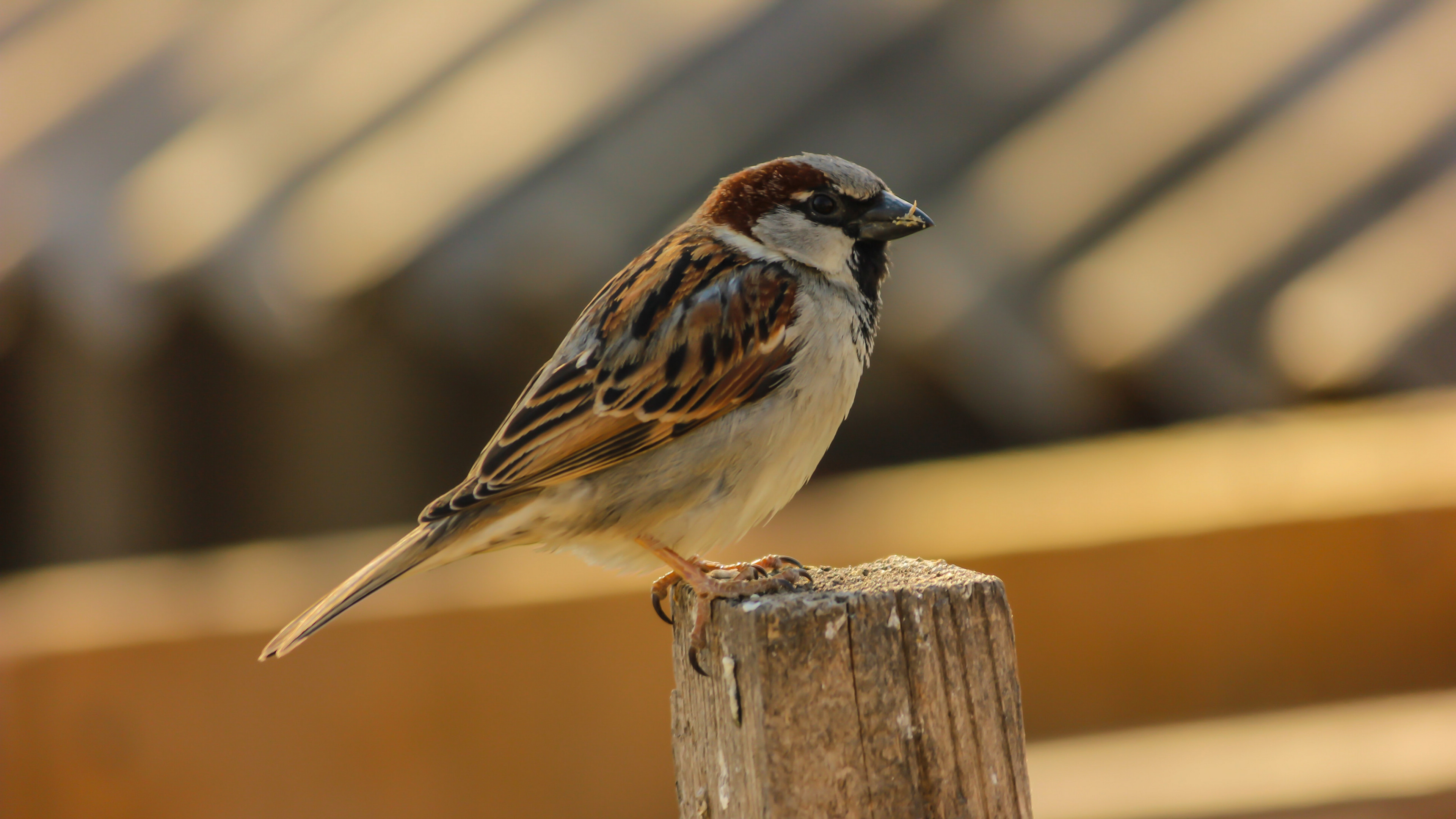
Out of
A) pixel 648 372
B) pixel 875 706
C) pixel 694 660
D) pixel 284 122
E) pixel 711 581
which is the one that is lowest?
pixel 875 706

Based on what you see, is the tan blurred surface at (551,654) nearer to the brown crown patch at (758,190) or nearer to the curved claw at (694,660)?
the brown crown patch at (758,190)

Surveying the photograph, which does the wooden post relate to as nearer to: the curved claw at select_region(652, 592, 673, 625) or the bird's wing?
the bird's wing

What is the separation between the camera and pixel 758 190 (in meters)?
3.19

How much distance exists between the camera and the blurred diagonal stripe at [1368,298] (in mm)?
5602

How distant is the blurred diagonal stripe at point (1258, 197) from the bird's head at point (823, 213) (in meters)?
2.63

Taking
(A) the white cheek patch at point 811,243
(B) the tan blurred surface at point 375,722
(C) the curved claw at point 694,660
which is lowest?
(C) the curved claw at point 694,660

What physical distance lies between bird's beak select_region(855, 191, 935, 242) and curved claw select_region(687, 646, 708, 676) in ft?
4.22

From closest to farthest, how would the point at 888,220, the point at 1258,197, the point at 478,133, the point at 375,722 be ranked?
1. the point at 888,220
2. the point at 375,722
3. the point at 478,133
4. the point at 1258,197

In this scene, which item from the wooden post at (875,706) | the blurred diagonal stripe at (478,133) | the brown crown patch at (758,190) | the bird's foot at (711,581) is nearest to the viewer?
the wooden post at (875,706)

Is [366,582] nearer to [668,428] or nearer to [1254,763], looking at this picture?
[668,428]

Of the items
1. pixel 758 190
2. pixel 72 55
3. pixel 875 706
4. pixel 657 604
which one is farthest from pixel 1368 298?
pixel 72 55

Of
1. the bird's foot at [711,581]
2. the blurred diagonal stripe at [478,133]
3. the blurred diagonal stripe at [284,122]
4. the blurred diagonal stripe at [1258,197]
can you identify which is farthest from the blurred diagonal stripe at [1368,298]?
the blurred diagonal stripe at [284,122]

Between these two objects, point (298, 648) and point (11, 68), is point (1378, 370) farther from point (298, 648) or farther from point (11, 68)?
point (11, 68)

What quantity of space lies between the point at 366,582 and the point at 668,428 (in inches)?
26.5
